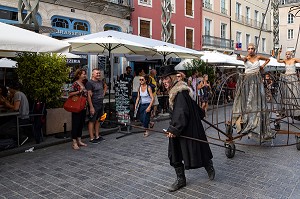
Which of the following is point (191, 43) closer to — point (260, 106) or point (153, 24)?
point (153, 24)

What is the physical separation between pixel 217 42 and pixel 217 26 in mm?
1653

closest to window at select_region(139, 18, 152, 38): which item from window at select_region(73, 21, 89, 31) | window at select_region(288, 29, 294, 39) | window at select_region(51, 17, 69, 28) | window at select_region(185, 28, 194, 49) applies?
window at select_region(73, 21, 89, 31)

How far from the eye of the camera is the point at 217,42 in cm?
2984

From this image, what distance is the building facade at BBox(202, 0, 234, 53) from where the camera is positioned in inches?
1123

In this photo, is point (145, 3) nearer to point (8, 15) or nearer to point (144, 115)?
point (8, 15)

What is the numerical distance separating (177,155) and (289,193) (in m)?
1.57

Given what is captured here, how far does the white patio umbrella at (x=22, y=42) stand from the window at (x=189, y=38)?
20.7m

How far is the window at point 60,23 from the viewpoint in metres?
16.8

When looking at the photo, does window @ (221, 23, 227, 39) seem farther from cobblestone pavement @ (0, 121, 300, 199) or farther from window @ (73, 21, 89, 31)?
cobblestone pavement @ (0, 121, 300, 199)

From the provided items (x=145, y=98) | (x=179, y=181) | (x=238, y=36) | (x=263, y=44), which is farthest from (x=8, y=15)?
(x=263, y=44)

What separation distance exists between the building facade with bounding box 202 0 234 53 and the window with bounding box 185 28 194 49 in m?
1.73

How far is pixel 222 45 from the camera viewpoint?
30.3 meters

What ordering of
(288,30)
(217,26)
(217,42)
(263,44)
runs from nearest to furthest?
(217,42) < (217,26) < (263,44) < (288,30)

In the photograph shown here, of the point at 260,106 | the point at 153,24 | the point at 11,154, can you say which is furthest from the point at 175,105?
the point at 153,24
